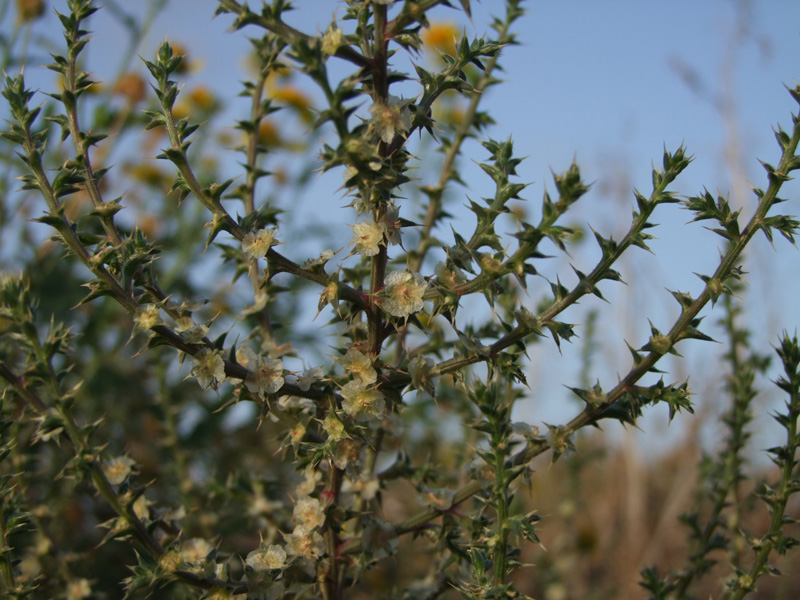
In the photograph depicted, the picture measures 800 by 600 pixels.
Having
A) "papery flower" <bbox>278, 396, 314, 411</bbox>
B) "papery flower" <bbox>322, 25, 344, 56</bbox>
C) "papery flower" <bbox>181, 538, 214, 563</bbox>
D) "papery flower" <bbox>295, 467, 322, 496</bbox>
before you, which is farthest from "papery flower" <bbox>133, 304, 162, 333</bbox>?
"papery flower" <bbox>181, 538, 214, 563</bbox>

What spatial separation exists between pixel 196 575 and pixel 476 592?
527mm

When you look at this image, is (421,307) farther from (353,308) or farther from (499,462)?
(499,462)

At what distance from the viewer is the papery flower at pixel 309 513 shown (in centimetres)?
138

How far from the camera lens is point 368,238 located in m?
1.22

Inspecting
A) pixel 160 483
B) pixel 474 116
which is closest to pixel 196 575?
pixel 474 116

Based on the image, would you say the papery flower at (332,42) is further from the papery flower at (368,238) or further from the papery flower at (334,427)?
the papery flower at (334,427)

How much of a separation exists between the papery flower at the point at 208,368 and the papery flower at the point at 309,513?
12.5 inches

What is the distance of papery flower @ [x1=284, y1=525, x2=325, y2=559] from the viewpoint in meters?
1.35

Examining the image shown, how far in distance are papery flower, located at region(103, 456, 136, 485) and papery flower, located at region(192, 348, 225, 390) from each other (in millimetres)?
448

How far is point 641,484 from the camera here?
7023mm

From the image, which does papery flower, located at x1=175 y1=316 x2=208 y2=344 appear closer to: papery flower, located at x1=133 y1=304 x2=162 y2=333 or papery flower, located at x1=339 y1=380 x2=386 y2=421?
papery flower, located at x1=133 y1=304 x2=162 y2=333

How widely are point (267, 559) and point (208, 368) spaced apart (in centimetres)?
38

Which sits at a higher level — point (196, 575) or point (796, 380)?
point (796, 380)

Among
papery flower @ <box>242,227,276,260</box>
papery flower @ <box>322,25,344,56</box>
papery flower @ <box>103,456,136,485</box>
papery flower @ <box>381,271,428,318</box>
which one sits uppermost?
papery flower @ <box>322,25,344,56</box>
